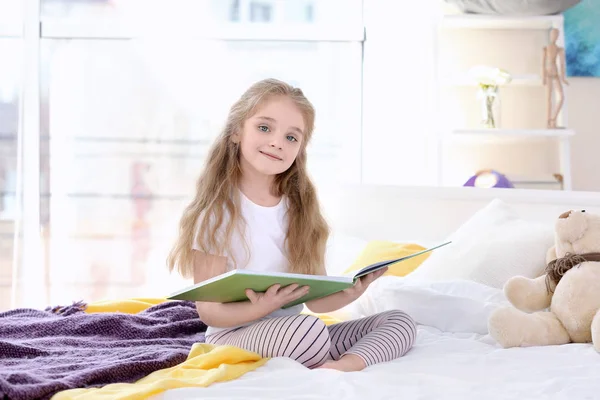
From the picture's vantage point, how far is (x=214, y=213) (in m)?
1.70

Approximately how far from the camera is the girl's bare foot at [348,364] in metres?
1.44

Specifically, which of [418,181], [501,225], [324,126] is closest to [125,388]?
[501,225]

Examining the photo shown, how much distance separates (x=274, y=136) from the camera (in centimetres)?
171

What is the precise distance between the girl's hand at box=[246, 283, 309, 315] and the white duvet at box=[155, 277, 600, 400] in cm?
10

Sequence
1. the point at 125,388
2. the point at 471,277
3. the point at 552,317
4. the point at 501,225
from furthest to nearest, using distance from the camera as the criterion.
A: 1. the point at 501,225
2. the point at 471,277
3. the point at 552,317
4. the point at 125,388

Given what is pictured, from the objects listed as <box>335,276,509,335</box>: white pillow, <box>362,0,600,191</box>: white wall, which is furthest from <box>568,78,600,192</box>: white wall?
<box>335,276,509,335</box>: white pillow

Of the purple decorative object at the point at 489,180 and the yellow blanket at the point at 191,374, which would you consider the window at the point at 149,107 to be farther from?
the yellow blanket at the point at 191,374

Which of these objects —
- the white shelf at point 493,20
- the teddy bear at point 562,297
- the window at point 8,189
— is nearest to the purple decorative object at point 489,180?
the white shelf at point 493,20

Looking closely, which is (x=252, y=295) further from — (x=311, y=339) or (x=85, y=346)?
(x=85, y=346)

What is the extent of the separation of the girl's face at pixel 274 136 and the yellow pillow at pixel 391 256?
2.23 feet

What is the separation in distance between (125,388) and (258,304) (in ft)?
0.97

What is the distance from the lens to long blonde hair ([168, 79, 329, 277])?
167 cm

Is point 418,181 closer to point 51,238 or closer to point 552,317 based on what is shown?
point 51,238

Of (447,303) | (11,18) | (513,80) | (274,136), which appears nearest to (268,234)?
(274,136)
